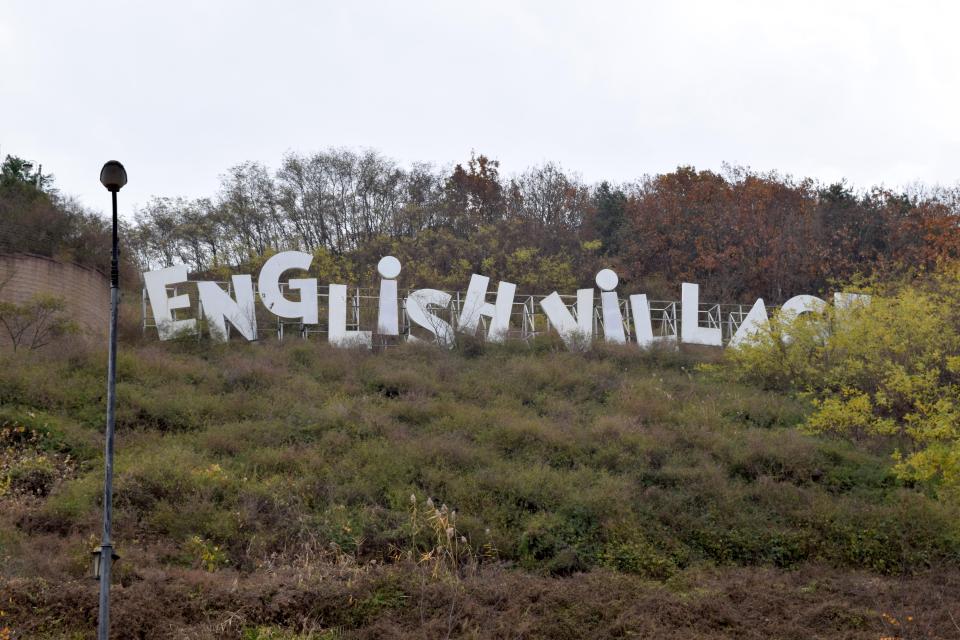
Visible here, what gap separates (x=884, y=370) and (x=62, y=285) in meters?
→ 22.0

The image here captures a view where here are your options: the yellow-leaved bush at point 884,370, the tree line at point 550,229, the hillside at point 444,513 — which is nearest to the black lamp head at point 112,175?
the hillside at point 444,513

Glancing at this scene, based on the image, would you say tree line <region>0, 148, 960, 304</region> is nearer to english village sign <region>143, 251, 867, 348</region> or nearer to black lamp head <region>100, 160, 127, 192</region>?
english village sign <region>143, 251, 867, 348</region>

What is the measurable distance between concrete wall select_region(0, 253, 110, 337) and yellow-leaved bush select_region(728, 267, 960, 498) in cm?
1890

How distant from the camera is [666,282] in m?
41.6

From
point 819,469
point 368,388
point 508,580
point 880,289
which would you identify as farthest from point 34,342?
point 880,289

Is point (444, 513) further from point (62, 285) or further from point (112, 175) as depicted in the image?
point (62, 285)

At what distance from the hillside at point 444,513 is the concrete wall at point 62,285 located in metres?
3.58

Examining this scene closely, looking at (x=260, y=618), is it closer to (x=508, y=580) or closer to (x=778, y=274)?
(x=508, y=580)

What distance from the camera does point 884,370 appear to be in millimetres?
21625

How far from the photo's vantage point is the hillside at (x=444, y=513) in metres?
13.8

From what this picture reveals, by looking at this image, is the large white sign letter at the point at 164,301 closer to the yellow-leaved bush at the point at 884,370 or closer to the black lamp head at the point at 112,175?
the yellow-leaved bush at the point at 884,370

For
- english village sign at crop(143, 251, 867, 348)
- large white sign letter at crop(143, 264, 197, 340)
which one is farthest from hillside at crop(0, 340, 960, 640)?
english village sign at crop(143, 251, 867, 348)

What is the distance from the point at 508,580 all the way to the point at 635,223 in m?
30.6

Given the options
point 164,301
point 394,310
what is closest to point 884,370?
point 394,310
